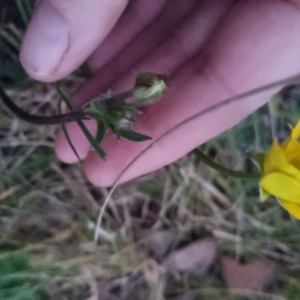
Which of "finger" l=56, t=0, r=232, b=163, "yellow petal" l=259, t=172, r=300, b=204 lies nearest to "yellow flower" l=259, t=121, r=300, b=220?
"yellow petal" l=259, t=172, r=300, b=204

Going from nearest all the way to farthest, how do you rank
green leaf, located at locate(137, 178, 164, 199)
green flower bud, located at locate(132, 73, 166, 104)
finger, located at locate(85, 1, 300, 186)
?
green flower bud, located at locate(132, 73, 166, 104)
finger, located at locate(85, 1, 300, 186)
green leaf, located at locate(137, 178, 164, 199)

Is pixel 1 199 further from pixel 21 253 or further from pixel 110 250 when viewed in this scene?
pixel 110 250

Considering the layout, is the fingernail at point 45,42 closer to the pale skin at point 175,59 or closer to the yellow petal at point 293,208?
the pale skin at point 175,59

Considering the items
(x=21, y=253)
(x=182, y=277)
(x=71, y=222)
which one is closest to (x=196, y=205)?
(x=182, y=277)

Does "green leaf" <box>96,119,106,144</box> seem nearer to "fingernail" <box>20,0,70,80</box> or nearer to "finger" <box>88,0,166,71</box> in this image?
"fingernail" <box>20,0,70,80</box>

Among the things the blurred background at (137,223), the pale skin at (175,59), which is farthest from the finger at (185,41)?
the blurred background at (137,223)

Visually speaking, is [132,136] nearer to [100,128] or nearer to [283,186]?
[100,128]

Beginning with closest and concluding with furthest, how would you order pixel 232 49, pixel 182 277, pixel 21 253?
pixel 232 49 < pixel 21 253 < pixel 182 277

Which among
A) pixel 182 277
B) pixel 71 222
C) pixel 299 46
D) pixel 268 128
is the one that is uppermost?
pixel 299 46

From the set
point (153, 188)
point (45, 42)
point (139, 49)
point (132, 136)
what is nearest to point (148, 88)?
point (132, 136)
